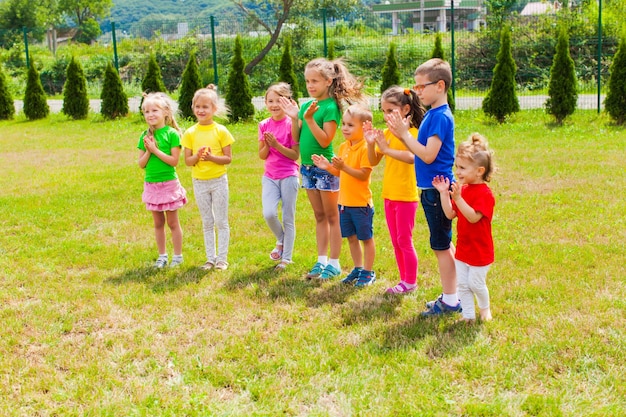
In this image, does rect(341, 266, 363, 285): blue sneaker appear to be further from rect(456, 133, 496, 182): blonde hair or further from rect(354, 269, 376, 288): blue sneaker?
rect(456, 133, 496, 182): blonde hair

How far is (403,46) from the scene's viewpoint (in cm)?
1928

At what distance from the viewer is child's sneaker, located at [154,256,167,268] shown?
19.3ft

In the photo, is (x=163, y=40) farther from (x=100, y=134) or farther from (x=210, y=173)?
(x=210, y=173)

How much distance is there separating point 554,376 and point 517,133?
10.1m

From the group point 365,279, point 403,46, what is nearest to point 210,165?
point 365,279

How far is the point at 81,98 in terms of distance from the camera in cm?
1822

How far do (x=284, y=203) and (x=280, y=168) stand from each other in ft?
1.02

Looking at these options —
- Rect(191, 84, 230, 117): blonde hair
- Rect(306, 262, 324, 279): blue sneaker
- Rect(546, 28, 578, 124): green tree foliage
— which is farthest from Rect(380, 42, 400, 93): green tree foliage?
Rect(306, 262, 324, 279): blue sneaker

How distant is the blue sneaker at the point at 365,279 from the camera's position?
5250 mm

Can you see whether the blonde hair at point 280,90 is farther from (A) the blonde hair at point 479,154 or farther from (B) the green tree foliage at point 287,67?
(B) the green tree foliage at point 287,67

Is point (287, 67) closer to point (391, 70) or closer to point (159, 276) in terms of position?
point (391, 70)

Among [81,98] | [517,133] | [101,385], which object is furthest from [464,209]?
[81,98]

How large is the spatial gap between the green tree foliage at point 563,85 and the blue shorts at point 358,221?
10.5 m

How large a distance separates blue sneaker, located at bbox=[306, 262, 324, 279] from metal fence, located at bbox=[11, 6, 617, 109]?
12079 mm
